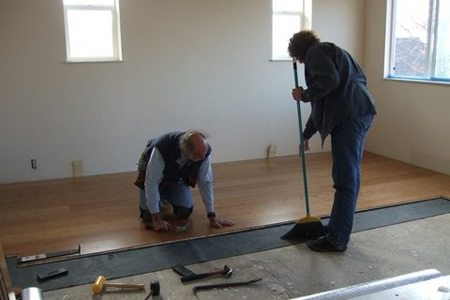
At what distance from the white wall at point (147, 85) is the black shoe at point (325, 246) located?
255cm

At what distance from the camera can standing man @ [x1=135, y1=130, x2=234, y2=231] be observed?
2.95 m

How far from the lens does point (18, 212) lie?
3803mm

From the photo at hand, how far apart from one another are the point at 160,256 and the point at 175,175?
0.65 metres

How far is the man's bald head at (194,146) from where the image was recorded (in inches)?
113

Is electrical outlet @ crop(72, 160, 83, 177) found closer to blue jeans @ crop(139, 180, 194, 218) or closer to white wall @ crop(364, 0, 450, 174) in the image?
blue jeans @ crop(139, 180, 194, 218)

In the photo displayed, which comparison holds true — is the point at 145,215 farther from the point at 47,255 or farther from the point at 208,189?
the point at 47,255

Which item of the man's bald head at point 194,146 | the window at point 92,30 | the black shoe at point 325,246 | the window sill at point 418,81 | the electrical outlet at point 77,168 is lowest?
the black shoe at point 325,246

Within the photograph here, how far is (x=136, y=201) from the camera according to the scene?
4027 mm

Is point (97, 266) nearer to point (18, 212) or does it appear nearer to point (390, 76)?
point (18, 212)

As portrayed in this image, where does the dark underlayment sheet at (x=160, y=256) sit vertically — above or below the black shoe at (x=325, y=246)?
below

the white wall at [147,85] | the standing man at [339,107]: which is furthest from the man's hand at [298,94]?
the white wall at [147,85]

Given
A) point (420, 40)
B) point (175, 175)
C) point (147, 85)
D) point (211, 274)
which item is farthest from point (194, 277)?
point (420, 40)

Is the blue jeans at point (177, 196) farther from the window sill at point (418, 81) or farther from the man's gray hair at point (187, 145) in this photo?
Answer: the window sill at point (418, 81)

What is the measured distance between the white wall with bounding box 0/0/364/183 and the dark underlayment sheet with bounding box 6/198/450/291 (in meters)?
2.05
